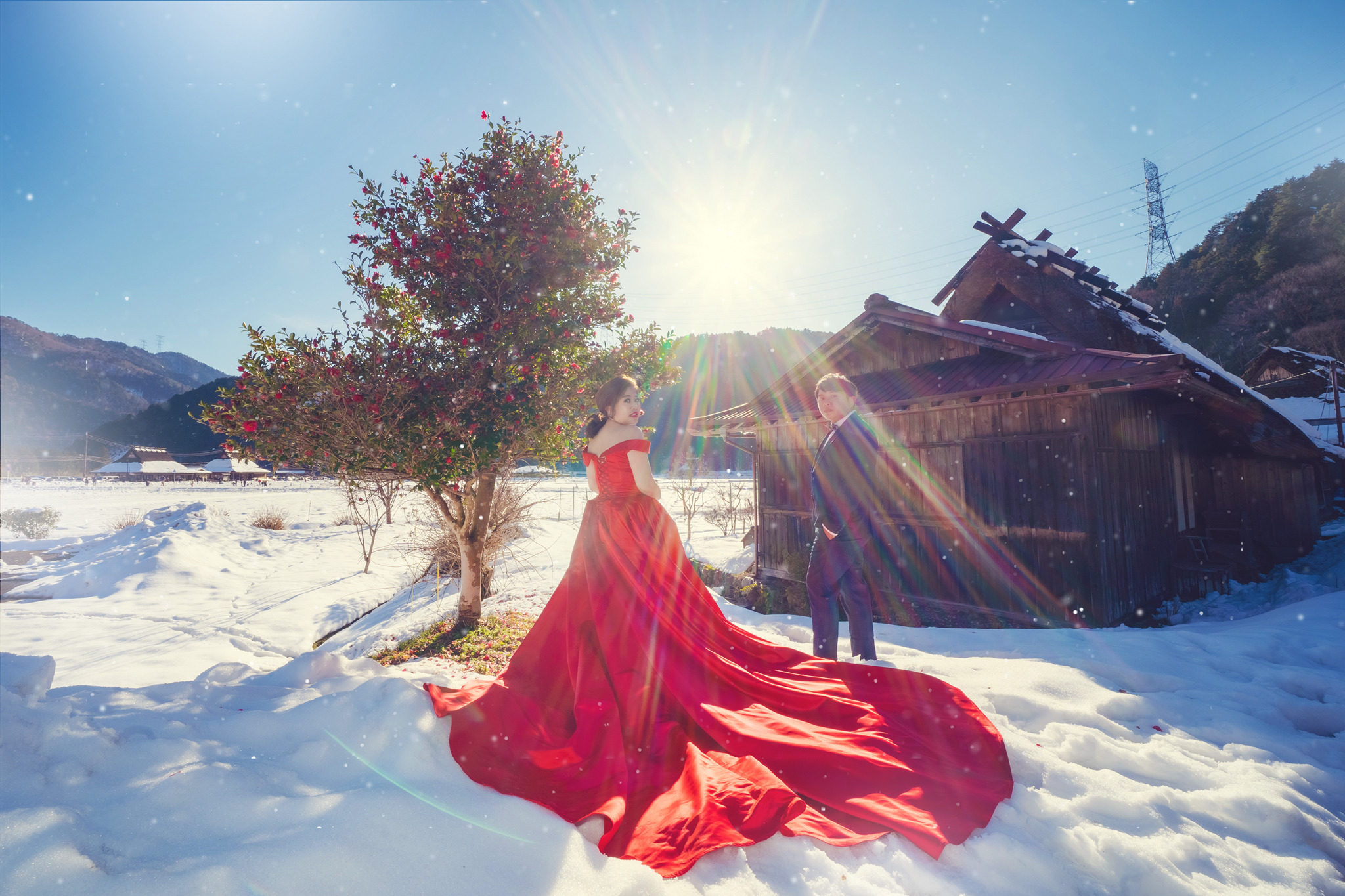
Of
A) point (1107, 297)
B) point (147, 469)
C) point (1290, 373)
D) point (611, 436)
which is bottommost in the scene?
point (611, 436)

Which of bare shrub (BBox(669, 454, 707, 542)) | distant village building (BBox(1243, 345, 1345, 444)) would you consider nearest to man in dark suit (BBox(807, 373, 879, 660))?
bare shrub (BBox(669, 454, 707, 542))

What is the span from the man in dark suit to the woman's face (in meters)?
1.48

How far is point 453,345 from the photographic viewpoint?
4984 mm

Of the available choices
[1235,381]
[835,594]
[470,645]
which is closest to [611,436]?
[835,594]

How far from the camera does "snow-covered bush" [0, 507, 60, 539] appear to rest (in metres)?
14.2

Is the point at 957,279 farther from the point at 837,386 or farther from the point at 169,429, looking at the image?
the point at 169,429

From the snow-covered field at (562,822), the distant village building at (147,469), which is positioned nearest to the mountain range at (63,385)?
the distant village building at (147,469)

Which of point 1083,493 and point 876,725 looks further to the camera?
point 1083,493

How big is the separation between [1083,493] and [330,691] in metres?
7.57

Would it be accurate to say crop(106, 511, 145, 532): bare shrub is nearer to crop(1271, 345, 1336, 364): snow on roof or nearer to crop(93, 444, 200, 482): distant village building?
crop(1271, 345, 1336, 364): snow on roof

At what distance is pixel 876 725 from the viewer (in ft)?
8.79

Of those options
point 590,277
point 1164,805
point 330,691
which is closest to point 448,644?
point 330,691

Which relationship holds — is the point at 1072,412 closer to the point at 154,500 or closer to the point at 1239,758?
the point at 1239,758

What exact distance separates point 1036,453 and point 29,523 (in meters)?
24.5
